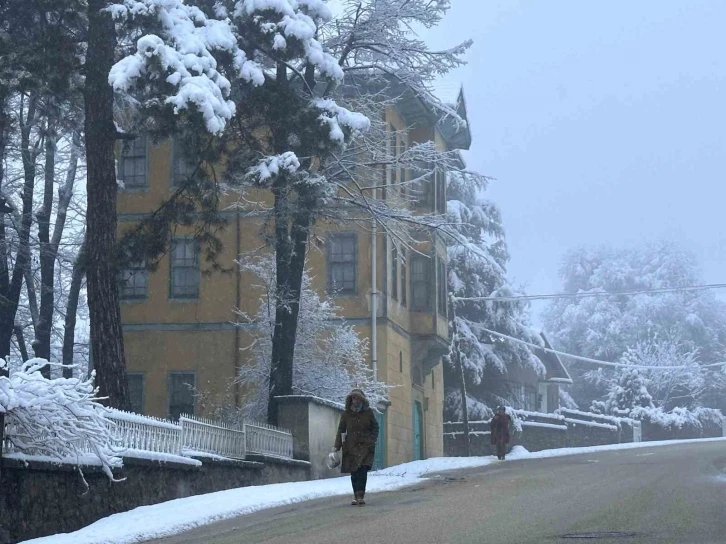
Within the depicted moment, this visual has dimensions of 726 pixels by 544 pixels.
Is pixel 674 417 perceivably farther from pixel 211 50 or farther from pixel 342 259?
pixel 211 50

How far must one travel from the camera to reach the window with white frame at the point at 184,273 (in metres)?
37.0

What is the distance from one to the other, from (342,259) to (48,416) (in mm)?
21490

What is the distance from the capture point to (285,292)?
27969mm

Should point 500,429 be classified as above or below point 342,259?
below

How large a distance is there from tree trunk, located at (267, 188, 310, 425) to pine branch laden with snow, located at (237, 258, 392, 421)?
1129mm

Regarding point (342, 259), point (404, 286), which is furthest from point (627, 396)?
point (342, 259)

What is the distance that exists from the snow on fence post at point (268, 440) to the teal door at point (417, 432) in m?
14.7

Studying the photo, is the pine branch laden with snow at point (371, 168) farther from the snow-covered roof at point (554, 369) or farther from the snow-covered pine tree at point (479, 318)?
the snow-covered roof at point (554, 369)

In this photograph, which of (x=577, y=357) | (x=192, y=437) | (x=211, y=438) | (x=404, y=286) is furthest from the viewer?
(x=577, y=357)

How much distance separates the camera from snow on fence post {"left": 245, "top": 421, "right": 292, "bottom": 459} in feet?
76.6

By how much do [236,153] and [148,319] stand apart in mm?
12008

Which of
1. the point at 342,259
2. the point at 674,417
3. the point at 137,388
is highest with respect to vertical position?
the point at 342,259

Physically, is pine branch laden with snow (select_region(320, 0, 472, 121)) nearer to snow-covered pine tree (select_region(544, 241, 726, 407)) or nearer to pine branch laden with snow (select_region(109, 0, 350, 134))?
pine branch laden with snow (select_region(109, 0, 350, 134))

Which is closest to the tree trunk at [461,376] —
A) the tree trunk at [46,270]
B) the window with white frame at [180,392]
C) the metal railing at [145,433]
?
the window with white frame at [180,392]
